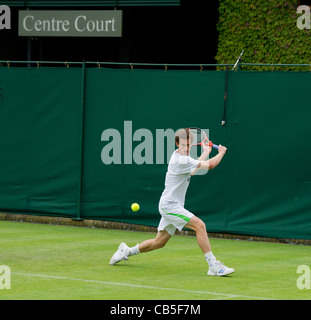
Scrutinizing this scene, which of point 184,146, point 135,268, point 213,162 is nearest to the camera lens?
point 213,162

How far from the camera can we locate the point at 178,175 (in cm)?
1016

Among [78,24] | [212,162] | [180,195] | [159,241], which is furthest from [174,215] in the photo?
[78,24]

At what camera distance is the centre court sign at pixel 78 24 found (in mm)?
16469

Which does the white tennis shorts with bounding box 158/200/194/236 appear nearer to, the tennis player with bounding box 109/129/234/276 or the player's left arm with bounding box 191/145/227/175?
the tennis player with bounding box 109/129/234/276

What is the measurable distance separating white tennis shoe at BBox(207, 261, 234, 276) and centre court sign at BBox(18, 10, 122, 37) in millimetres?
7590

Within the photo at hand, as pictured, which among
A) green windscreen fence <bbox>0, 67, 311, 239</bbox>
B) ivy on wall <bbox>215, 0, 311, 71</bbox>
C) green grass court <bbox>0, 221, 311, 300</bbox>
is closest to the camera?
green grass court <bbox>0, 221, 311, 300</bbox>

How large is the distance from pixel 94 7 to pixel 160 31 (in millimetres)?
3345

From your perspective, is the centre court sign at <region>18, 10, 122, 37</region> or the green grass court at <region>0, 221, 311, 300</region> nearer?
the green grass court at <region>0, 221, 311, 300</region>

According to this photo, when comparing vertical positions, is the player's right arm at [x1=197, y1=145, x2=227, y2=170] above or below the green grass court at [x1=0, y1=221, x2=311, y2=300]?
above

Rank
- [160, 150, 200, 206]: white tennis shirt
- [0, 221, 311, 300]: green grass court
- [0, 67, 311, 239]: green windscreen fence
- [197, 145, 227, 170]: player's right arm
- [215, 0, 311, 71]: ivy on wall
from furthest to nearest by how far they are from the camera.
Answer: [215, 0, 311, 71]: ivy on wall, [0, 67, 311, 239]: green windscreen fence, [160, 150, 200, 206]: white tennis shirt, [197, 145, 227, 170]: player's right arm, [0, 221, 311, 300]: green grass court

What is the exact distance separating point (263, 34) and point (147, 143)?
4145 mm

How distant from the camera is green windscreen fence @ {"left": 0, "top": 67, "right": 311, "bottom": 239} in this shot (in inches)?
523

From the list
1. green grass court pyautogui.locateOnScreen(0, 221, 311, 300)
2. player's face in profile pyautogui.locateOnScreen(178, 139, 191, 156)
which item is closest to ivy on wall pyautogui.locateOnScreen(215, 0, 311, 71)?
green grass court pyautogui.locateOnScreen(0, 221, 311, 300)

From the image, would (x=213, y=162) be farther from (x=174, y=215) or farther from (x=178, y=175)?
(x=174, y=215)
